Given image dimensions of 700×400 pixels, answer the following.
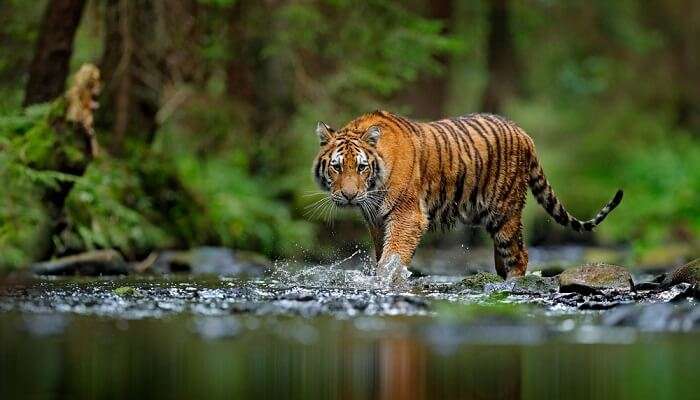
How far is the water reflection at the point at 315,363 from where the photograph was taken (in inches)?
220

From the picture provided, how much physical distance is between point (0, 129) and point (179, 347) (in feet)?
20.7

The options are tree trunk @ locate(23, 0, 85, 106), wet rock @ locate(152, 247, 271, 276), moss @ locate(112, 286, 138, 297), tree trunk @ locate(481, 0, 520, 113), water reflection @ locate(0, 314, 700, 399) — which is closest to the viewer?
water reflection @ locate(0, 314, 700, 399)

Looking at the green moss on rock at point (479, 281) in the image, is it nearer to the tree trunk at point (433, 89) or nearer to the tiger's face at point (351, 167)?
the tiger's face at point (351, 167)

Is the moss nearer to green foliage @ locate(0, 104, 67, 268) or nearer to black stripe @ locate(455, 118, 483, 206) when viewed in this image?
green foliage @ locate(0, 104, 67, 268)

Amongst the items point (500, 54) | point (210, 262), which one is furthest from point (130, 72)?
point (500, 54)

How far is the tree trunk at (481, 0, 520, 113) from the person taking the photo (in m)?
22.7

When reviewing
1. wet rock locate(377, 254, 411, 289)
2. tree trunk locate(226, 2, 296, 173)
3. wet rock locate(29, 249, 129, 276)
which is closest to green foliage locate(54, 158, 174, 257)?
wet rock locate(29, 249, 129, 276)

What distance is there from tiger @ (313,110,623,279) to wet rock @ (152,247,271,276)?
7.39 feet

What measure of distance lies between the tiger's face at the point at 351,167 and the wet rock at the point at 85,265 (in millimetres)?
2628

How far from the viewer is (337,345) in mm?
6867

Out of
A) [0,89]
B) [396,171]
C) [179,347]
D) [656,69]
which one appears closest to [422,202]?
[396,171]

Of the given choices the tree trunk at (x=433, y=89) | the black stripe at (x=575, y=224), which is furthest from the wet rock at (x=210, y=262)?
the tree trunk at (x=433, y=89)

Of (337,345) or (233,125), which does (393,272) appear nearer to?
(337,345)

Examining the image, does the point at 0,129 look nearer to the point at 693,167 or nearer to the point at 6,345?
the point at 6,345
